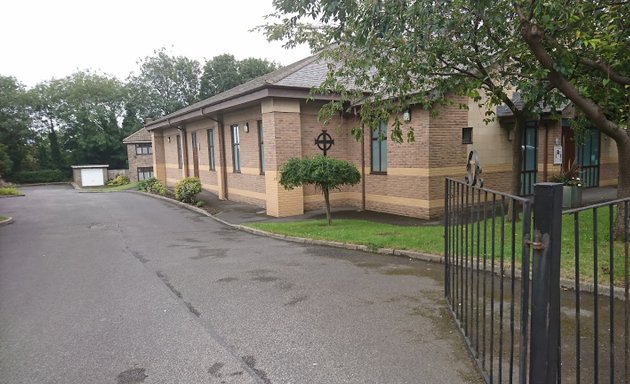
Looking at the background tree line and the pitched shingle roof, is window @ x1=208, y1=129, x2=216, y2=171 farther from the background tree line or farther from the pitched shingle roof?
the background tree line

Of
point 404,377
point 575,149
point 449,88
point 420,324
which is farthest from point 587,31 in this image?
point 575,149

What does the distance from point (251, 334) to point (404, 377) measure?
1702mm

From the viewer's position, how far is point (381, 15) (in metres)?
6.18

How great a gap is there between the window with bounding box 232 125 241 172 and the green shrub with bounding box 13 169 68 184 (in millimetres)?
37834

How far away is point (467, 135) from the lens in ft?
41.8

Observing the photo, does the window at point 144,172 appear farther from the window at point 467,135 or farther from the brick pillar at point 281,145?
the window at point 467,135

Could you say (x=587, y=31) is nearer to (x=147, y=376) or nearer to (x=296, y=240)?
(x=296, y=240)

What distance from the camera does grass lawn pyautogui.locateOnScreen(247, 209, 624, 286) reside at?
242 inches

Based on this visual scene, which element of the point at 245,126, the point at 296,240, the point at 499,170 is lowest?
the point at 296,240

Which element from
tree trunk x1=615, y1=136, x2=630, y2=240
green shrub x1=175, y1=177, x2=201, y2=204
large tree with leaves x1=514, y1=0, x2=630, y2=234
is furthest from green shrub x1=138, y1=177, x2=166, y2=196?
tree trunk x1=615, y1=136, x2=630, y2=240

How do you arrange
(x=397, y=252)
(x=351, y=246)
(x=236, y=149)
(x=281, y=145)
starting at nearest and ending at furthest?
(x=397, y=252) < (x=351, y=246) < (x=281, y=145) < (x=236, y=149)

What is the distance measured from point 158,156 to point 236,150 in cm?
1285

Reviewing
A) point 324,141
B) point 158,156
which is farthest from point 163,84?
point 324,141

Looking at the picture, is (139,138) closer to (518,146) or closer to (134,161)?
(134,161)
